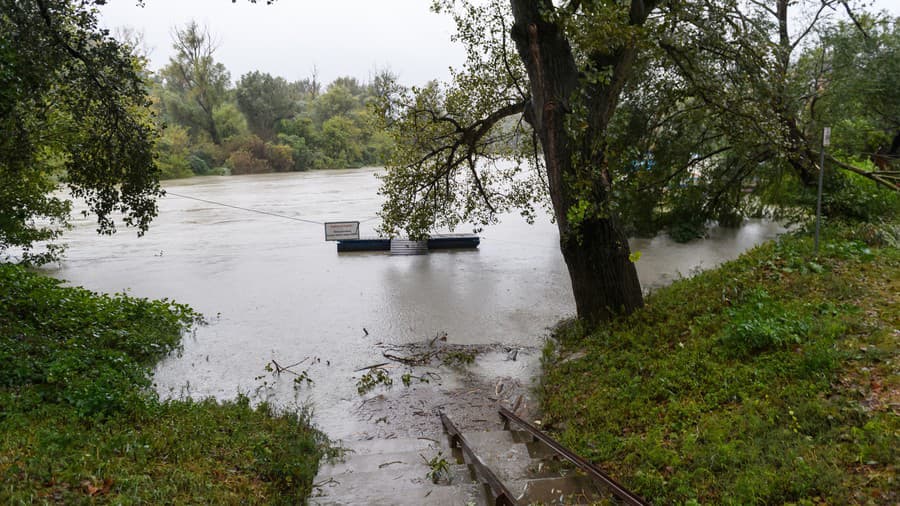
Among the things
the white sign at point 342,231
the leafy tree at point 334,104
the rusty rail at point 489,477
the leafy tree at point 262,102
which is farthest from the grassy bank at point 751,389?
the leafy tree at point 334,104

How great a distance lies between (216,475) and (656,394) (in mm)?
3716

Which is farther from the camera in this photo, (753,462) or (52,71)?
(52,71)

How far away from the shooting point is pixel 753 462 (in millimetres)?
3947

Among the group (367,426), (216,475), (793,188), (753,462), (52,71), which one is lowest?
(367,426)

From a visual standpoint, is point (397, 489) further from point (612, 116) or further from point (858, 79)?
point (858, 79)

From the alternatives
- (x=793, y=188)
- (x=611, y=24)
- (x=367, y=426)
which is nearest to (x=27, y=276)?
(x=367, y=426)

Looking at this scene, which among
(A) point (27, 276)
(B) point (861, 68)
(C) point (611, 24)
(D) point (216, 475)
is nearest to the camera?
(D) point (216, 475)

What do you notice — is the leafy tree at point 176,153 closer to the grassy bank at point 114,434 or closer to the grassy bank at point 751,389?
the grassy bank at point 114,434

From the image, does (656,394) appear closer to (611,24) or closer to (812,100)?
(611,24)

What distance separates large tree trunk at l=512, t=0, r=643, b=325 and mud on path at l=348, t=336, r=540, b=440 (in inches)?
57.8

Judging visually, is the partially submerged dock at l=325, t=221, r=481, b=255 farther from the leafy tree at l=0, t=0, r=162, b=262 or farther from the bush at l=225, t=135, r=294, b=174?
the bush at l=225, t=135, r=294, b=174

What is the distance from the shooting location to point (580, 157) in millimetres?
7355

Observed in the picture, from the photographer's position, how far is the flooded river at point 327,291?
8609 mm

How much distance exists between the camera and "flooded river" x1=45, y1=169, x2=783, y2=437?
8609 mm
